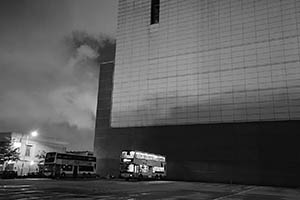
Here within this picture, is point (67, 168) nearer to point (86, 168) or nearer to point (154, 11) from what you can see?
point (86, 168)

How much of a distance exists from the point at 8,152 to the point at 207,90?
128ft

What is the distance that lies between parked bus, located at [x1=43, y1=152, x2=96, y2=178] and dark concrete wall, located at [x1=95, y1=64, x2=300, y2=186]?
857 centimetres

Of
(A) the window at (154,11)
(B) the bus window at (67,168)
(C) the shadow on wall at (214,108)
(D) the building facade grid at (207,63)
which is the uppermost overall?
(A) the window at (154,11)

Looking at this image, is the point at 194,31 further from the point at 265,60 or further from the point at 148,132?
the point at 148,132

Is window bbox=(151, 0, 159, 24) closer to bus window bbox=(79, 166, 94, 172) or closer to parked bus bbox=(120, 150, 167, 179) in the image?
parked bus bbox=(120, 150, 167, 179)

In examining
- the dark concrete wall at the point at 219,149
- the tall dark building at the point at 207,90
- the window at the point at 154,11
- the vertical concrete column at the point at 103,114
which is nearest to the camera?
the dark concrete wall at the point at 219,149

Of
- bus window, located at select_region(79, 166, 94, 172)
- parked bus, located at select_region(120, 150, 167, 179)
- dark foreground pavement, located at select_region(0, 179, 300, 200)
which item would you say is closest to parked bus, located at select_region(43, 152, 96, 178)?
bus window, located at select_region(79, 166, 94, 172)

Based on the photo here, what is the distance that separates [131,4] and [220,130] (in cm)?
3263

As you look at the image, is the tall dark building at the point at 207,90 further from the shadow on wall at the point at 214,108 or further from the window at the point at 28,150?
the window at the point at 28,150

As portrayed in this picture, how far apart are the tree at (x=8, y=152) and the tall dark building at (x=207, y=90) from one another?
15.9m

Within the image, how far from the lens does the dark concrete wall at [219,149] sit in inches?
1780

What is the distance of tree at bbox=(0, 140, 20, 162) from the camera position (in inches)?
2232

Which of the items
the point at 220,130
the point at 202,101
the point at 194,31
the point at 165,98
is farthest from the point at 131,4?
the point at 220,130

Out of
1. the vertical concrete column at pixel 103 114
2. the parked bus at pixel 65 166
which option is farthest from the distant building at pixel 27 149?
the parked bus at pixel 65 166
